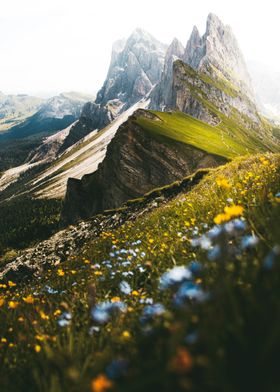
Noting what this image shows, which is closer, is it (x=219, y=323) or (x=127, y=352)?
(x=219, y=323)

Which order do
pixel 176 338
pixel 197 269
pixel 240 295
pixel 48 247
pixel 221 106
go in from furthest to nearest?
pixel 221 106 → pixel 48 247 → pixel 197 269 → pixel 240 295 → pixel 176 338

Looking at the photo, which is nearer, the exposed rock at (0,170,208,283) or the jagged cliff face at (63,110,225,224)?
the exposed rock at (0,170,208,283)

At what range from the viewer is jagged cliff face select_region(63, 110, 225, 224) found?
57.0m

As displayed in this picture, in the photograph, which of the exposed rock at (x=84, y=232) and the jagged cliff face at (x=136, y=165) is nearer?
the exposed rock at (x=84, y=232)

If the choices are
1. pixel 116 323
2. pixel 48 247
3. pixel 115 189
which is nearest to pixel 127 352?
pixel 116 323

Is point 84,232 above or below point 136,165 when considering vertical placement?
above

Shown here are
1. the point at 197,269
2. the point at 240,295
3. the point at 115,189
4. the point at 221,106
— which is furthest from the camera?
the point at 221,106

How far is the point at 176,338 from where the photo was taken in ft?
5.21

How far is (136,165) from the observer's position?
57.8 m

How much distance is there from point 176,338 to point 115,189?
56.2 metres

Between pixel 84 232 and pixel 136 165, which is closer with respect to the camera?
pixel 84 232

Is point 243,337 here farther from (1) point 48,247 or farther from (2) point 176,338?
(1) point 48,247

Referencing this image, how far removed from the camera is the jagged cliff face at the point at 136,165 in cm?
5697

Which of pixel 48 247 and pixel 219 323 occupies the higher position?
pixel 219 323
